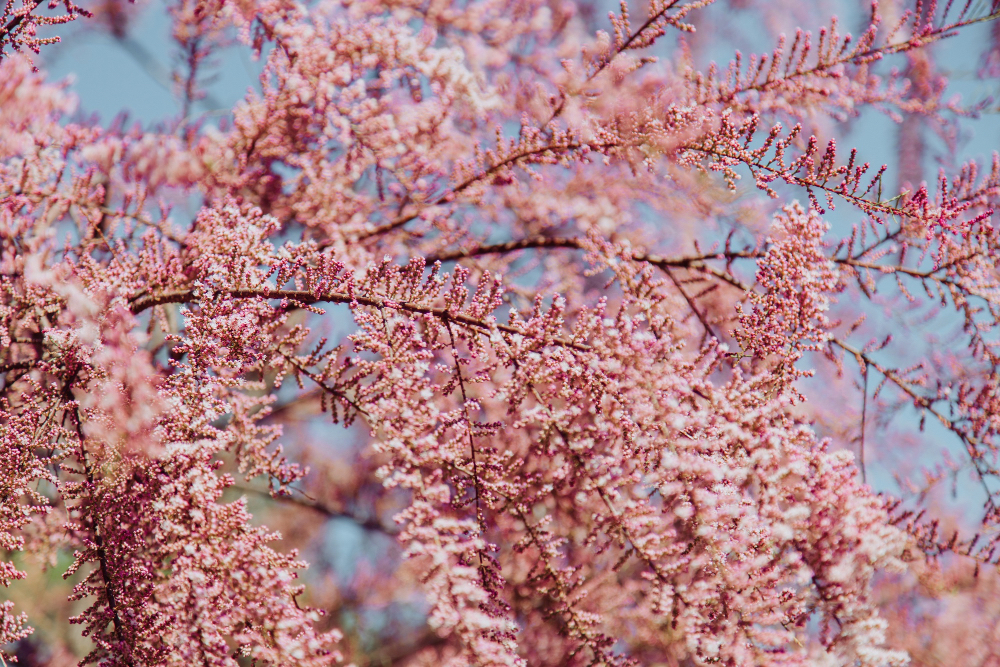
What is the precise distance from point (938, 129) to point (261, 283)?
332 centimetres

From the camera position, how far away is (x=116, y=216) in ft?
6.21

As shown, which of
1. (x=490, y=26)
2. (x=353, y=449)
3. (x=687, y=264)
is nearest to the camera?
(x=687, y=264)

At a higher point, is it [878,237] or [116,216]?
[116,216]

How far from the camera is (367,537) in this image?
4.68m

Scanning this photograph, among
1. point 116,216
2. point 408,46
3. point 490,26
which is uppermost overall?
point 490,26

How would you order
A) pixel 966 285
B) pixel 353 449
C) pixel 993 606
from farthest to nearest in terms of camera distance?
pixel 353 449
pixel 993 606
pixel 966 285

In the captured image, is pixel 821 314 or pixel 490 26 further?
pixel 490 26

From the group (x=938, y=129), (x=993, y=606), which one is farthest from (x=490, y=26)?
(x=993, y=606)

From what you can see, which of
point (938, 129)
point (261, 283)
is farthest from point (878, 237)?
point (938, 129)

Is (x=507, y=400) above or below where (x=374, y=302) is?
below

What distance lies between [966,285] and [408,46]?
1.82m

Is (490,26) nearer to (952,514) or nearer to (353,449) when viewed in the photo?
(353,449)

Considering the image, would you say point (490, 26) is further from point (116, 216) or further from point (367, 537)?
point (367, 537)

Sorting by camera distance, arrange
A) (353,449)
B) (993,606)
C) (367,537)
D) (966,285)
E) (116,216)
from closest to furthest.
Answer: (966,285)
(116,216)
(993,606)
(367,537)
(353,449)
